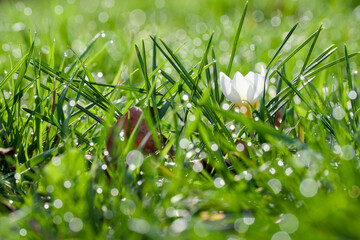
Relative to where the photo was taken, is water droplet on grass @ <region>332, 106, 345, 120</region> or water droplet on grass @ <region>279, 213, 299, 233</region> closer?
water droplet on grass @ <region>279, 213, 299, 233</region>

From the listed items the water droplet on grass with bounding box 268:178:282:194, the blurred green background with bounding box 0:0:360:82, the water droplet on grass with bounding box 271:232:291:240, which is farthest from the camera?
the blurred green background with bounding box 0:0:360:82

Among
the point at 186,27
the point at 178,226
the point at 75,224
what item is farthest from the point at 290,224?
the point at 186,27

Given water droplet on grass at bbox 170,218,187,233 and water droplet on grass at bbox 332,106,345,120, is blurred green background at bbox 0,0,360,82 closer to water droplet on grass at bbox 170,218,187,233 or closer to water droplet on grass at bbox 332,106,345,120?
water droplet on grass at bbox 332,106,345,120

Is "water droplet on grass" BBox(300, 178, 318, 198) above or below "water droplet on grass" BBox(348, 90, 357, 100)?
below

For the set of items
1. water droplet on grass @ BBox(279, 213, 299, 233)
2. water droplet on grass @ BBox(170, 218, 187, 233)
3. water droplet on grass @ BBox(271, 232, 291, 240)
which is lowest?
water droplet on grass @ BBox(170, 218, 187, 233)

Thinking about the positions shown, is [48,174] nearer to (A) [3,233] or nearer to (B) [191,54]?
(A) [3,233]

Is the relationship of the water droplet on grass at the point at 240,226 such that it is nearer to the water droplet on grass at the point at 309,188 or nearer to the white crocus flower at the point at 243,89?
the water droplet on grass at the point at 309,188

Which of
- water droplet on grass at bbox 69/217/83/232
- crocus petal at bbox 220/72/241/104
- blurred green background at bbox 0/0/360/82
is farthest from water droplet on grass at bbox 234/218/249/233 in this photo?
blurred green background at bbox 0/0/360/82

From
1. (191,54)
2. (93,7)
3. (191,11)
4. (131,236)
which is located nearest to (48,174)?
(131,236)

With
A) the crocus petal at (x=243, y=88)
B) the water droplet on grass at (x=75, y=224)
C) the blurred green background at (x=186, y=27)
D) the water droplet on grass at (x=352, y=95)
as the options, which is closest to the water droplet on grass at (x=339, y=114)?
the water droplet on grass at (x=352, y=95)
